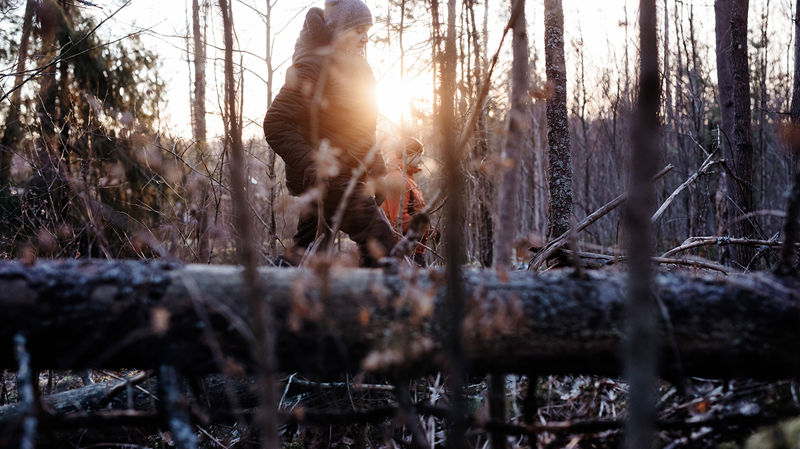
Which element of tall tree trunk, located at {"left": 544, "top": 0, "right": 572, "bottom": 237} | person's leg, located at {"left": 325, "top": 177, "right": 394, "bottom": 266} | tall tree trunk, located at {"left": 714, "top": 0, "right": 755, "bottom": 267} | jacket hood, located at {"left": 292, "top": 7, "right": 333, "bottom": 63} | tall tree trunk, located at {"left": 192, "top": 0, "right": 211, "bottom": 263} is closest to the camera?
person's leg, located at {"left": 325, "top": 177, "right": 394, "bottom": 266}

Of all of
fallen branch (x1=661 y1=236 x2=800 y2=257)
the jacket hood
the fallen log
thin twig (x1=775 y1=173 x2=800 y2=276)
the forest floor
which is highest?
the jacket hood

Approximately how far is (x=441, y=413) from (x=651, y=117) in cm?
131

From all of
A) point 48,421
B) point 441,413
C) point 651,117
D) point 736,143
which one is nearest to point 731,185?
point 736,143

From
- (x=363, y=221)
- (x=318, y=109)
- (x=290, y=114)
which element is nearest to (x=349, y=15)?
(x=318, y=109)

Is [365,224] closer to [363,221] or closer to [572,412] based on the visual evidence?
[363,221]

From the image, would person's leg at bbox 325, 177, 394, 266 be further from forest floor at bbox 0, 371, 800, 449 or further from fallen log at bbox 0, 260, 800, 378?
fallen log at bbox 0, 260, 800, 378

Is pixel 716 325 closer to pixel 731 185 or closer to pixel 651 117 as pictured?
pixel 651 117

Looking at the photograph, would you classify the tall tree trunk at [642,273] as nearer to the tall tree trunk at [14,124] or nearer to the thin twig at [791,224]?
the thin twig at [791,224]

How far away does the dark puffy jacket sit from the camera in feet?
9.83

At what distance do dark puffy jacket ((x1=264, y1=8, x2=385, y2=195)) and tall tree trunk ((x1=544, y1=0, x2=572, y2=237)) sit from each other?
5.27 ft

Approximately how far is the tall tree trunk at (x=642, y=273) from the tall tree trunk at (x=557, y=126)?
309cm

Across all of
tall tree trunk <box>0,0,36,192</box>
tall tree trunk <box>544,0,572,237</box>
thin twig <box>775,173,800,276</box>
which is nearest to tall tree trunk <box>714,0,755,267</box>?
tall tree trunk <box>544,0,572,237</box>

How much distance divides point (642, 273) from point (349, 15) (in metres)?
2.65

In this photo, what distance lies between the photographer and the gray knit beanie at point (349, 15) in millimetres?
3049
